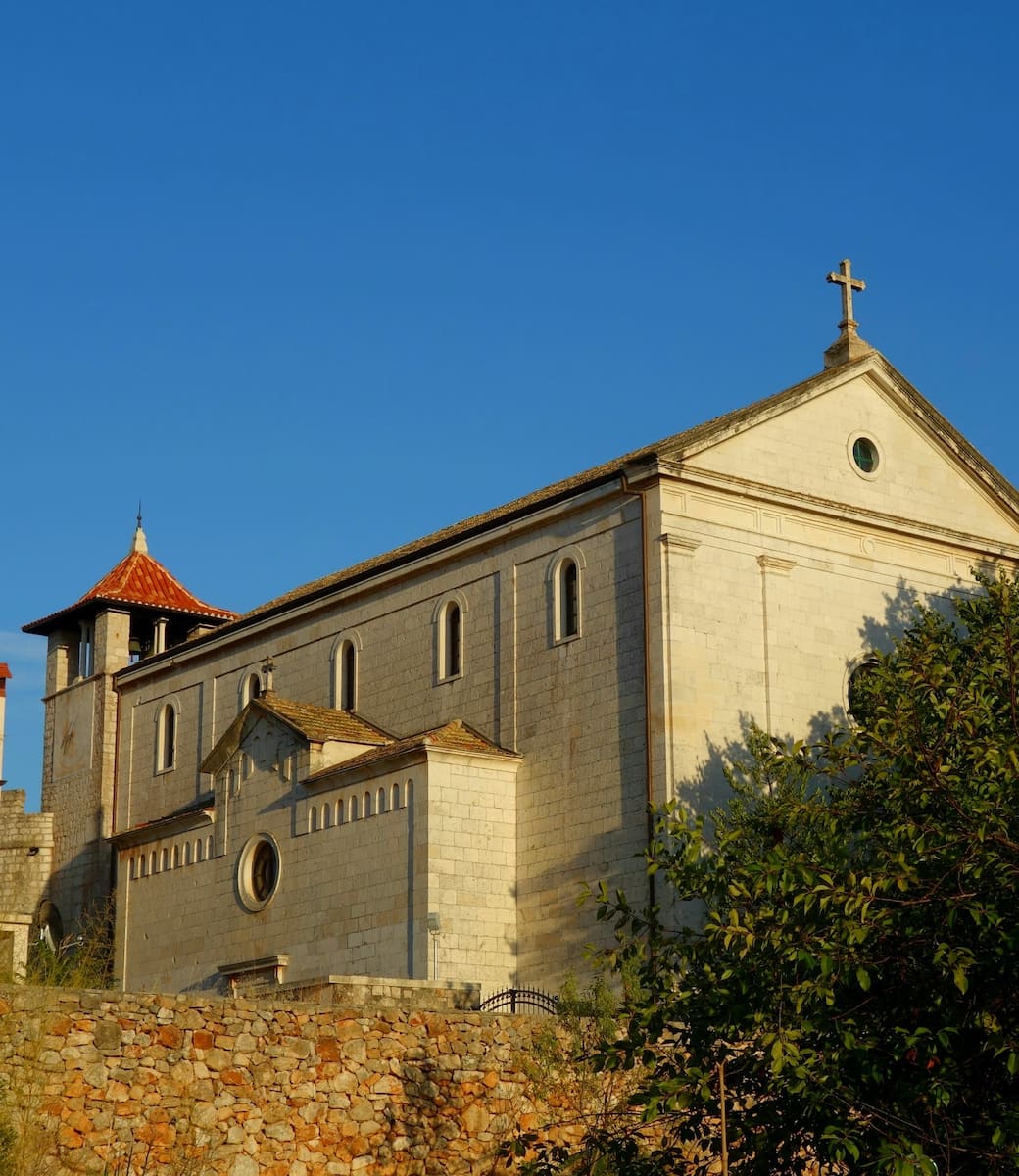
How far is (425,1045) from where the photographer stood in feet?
64.2

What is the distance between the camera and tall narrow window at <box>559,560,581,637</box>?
31.1 m

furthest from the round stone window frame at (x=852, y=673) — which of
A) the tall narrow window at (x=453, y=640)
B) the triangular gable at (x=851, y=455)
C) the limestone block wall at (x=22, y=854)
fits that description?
the limestone block wall at (x=22, y=854)

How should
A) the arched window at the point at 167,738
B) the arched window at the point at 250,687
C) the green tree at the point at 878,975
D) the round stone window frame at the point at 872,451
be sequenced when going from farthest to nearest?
the arched window at the point at 167,738 → the arched window at the point at 250,687 → the round stone window frame at the point at 872,451 → the green tree at the point at 878,975

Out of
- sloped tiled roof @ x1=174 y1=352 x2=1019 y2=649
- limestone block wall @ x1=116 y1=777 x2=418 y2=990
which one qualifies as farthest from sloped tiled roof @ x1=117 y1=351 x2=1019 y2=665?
limestone block wall @ x1=116 y1=777 x2=418 y2=990

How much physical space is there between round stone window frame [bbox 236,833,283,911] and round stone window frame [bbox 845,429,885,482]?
12.1m

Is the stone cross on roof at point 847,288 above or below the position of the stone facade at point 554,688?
above

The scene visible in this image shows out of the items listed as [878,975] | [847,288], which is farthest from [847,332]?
[878,975]

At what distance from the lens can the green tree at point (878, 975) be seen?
13.1 m

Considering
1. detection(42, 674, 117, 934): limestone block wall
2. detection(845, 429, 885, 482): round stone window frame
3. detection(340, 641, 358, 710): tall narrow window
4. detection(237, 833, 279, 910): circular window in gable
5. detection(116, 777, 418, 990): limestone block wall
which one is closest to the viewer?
detection(116, 777, 418, 990): limestone block wall

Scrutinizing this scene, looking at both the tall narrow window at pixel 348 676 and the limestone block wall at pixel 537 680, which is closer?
the limestone block wall at pixel 537 680

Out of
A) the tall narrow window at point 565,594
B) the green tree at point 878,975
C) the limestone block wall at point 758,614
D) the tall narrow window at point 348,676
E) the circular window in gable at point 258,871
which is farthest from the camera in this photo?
the tall narrow window at point 348,676

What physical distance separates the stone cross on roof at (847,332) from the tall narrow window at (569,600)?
21.9ft

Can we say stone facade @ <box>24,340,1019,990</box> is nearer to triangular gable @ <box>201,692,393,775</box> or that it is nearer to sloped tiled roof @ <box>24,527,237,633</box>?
triangular gable @ <box>201,692,393,775</box>

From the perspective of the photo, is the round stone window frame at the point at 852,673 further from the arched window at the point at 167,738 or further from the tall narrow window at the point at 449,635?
the arched window at the point at 167,738
